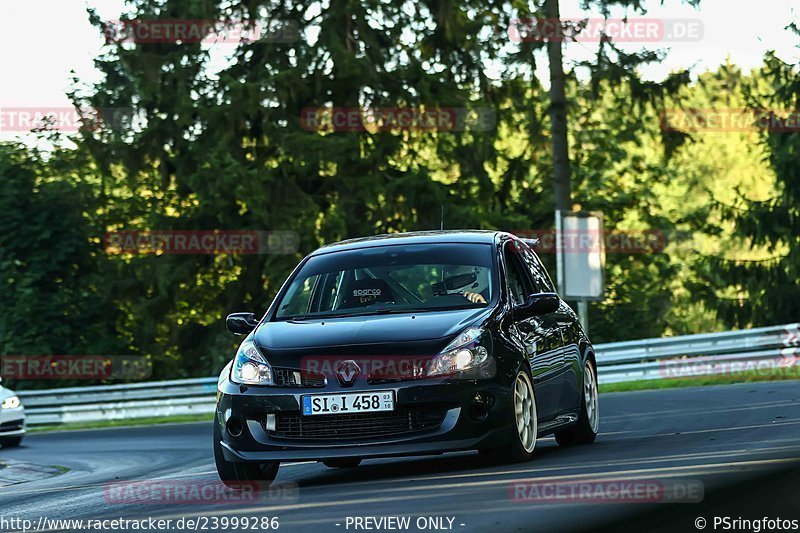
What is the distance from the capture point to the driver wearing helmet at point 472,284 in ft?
36.0

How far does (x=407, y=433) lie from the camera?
32.4 ft

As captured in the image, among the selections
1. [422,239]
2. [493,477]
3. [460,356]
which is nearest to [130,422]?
[422,239]

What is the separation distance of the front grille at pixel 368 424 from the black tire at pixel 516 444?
0.48 m

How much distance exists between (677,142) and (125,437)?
15.2 metres

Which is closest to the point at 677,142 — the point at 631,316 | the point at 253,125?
the point at 631,316

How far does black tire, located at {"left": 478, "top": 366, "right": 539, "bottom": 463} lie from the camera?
1020cm

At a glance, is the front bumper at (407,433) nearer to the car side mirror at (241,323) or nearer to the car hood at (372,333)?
the car hood at (372,333)

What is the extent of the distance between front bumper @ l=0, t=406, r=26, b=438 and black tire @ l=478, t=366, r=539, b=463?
611 inches

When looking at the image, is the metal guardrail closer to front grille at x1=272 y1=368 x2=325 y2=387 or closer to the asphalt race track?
the asphalt race track

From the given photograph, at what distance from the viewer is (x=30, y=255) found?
44.3m

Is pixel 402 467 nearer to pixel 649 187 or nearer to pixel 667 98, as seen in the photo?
pixel 667 98

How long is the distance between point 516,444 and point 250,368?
1816 mm

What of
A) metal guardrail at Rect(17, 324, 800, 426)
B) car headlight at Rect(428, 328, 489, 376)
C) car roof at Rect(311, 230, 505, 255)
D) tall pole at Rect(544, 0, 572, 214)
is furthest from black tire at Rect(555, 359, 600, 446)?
tall pole at Rect(544, 0, 572, 214)

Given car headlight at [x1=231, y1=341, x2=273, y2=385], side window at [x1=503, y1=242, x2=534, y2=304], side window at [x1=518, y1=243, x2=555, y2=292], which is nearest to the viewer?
car headlight at [x1=231, y1=341, x2=273, y2=385]
